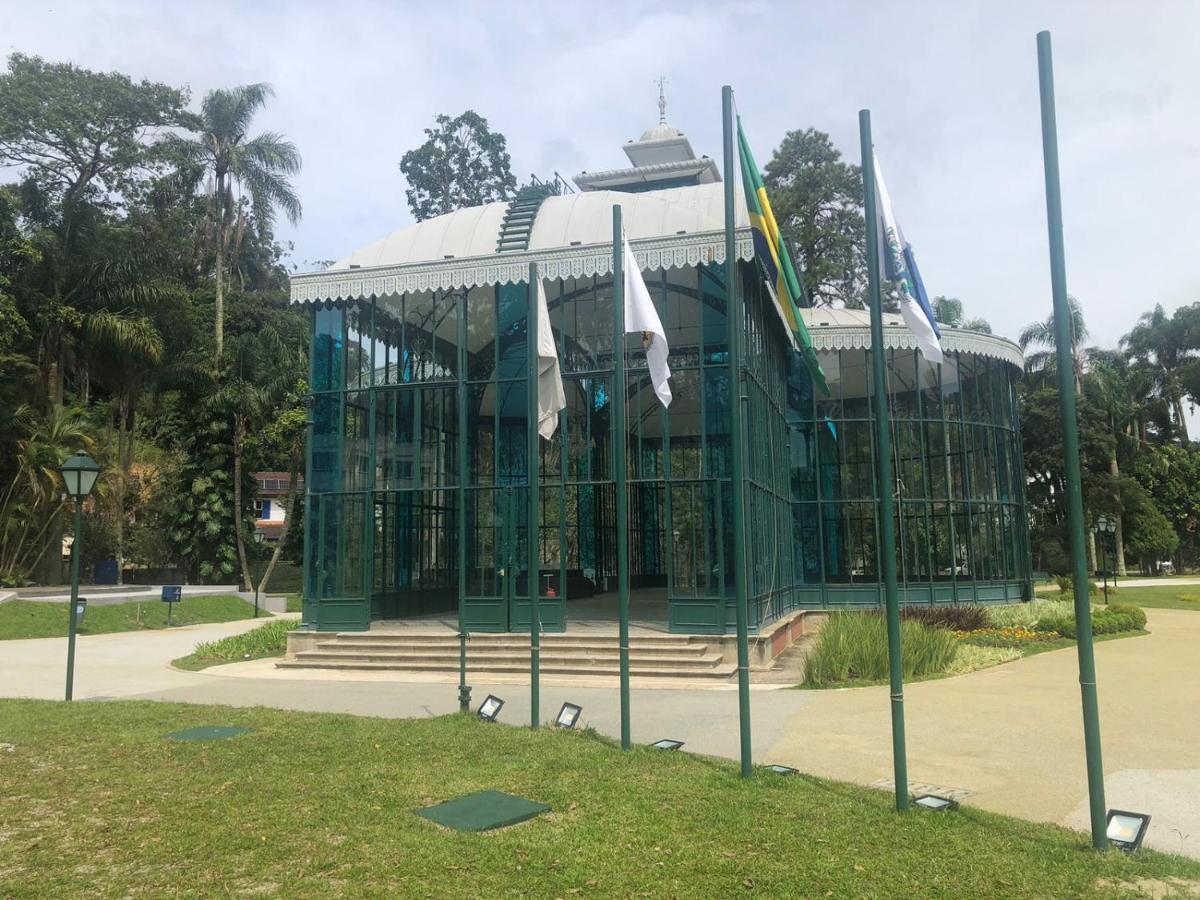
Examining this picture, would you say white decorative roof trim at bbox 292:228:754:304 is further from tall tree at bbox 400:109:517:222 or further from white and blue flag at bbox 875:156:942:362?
tall tree at bbox 400:109:517:222

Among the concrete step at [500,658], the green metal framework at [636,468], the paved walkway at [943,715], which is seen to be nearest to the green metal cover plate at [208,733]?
the paved walkway at [943,715]

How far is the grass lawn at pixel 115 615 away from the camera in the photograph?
2202 cm

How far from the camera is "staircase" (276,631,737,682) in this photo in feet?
42.4

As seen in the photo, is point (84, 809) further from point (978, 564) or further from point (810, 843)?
point (978, 564)

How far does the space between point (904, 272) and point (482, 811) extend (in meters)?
4.68

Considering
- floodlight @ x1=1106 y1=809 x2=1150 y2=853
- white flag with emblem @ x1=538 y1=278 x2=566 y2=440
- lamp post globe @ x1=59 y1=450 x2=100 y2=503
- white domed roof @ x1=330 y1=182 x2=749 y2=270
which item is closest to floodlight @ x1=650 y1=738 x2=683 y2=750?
white flag with emblem @ x1=538 y1=278 x2=566 y2=440

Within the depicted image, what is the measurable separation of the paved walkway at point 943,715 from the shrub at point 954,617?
203cm

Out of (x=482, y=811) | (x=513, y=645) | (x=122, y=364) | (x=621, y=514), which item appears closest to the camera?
(x=482, y=811)

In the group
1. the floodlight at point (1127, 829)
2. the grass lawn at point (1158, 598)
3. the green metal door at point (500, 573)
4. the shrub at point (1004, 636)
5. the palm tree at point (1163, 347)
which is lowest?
the grass lawn at point (1158, 598)

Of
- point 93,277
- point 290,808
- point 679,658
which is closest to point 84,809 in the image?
point 290,808

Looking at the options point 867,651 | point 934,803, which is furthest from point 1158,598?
point 934,803

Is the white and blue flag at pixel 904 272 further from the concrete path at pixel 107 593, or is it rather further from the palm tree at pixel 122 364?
the palm tree at pixel 122 364

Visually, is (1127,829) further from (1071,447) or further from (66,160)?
(66,160)

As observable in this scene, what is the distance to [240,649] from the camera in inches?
653
